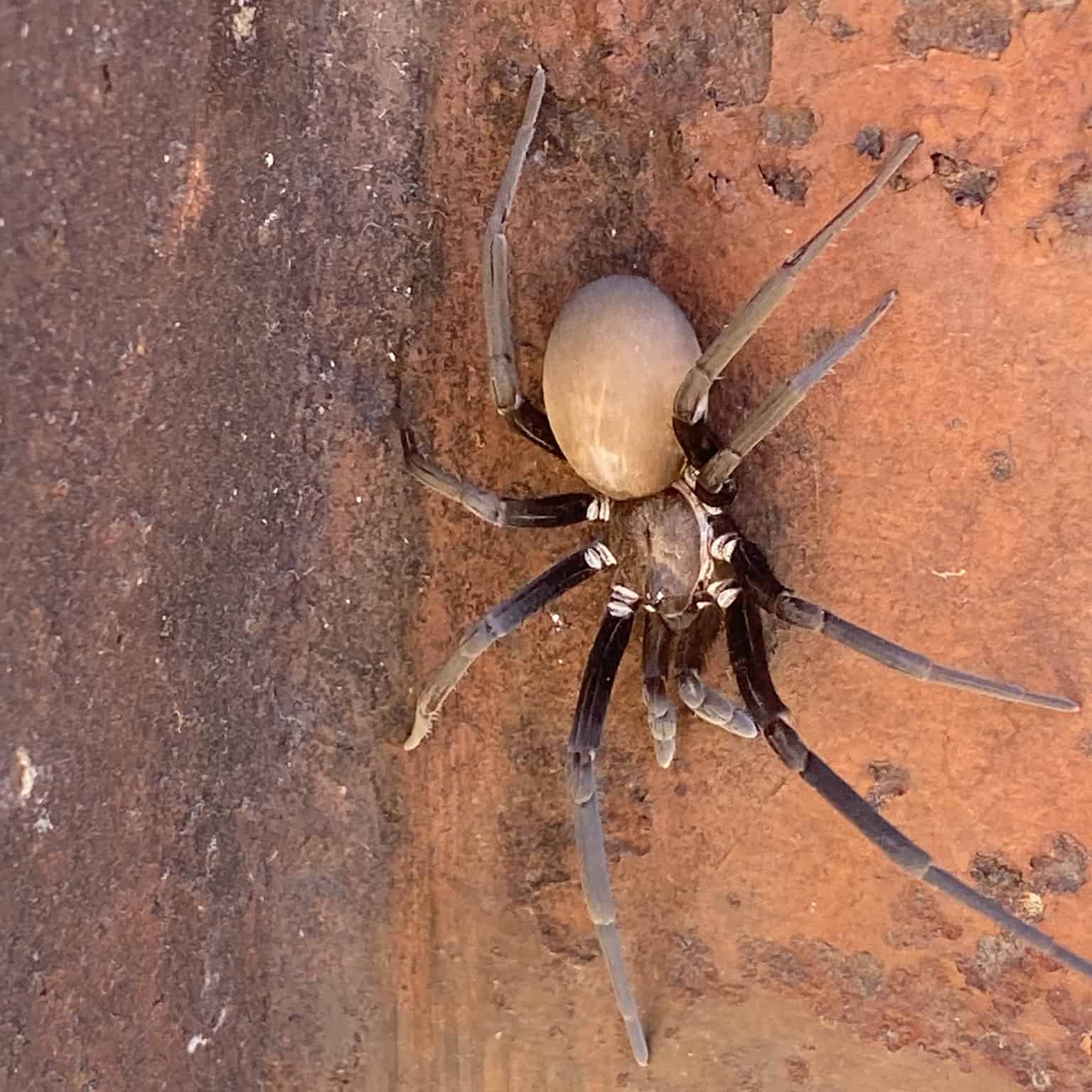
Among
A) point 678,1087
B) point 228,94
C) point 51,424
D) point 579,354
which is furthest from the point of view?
point 678,1087

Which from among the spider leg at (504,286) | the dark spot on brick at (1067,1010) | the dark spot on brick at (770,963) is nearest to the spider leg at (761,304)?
the spider leg at (504,286)

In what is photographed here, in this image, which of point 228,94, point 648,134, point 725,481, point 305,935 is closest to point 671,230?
point 648,134

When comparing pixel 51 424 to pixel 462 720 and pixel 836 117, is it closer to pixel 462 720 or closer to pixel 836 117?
pixel 462 720

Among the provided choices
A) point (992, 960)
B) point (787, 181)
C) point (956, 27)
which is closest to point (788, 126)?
point (787, 181)

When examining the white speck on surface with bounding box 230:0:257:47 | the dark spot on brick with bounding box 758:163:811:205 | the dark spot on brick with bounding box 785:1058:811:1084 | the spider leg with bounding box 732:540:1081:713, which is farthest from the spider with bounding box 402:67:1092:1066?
the white speck on surface with bounding box 230:0:257:47

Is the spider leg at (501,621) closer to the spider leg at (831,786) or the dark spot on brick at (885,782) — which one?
the spider leg at (831,786)

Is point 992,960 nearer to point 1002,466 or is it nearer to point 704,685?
point 704,685
